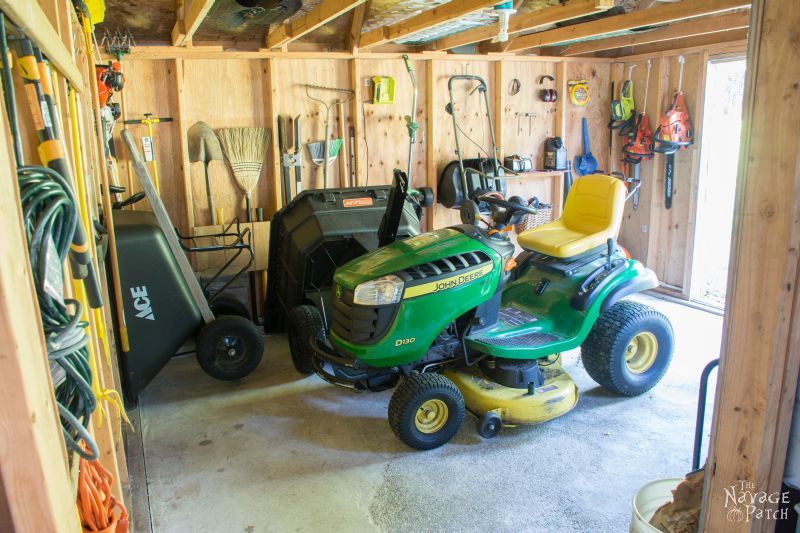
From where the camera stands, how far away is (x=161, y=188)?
472 cm

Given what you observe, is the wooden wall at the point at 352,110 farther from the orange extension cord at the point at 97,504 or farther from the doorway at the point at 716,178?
the orange extension cord at the point at 97,504

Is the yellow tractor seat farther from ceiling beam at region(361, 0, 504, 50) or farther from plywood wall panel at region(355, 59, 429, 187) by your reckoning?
plywood wall panel at region(355, 59, 429, 187)

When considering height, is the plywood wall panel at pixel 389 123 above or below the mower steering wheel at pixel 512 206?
above

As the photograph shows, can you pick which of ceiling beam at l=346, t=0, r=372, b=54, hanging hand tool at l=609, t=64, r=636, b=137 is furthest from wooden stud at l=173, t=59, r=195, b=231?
hanging hand tool at l=609, t=64, r=636, b=137

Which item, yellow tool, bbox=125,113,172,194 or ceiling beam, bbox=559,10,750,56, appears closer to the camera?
ceiling beam, bbox=559,10,750,56

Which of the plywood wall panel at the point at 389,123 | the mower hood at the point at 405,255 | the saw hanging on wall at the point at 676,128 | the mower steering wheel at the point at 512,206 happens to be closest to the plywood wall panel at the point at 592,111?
the saw hanging on wall at the point at 676,128

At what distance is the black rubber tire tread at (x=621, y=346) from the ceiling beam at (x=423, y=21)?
73.1 inches

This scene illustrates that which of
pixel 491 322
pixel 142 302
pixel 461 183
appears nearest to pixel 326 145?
pixel 461 183

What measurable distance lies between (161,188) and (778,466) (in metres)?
4.45

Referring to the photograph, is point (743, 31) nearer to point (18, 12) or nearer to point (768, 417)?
point (768, 417)

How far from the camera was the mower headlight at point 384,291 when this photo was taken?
111 inches

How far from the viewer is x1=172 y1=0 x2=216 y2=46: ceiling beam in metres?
3.11

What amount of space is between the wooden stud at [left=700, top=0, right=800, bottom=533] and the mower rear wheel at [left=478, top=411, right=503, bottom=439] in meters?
1.66

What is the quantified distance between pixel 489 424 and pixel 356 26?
3.33 m
